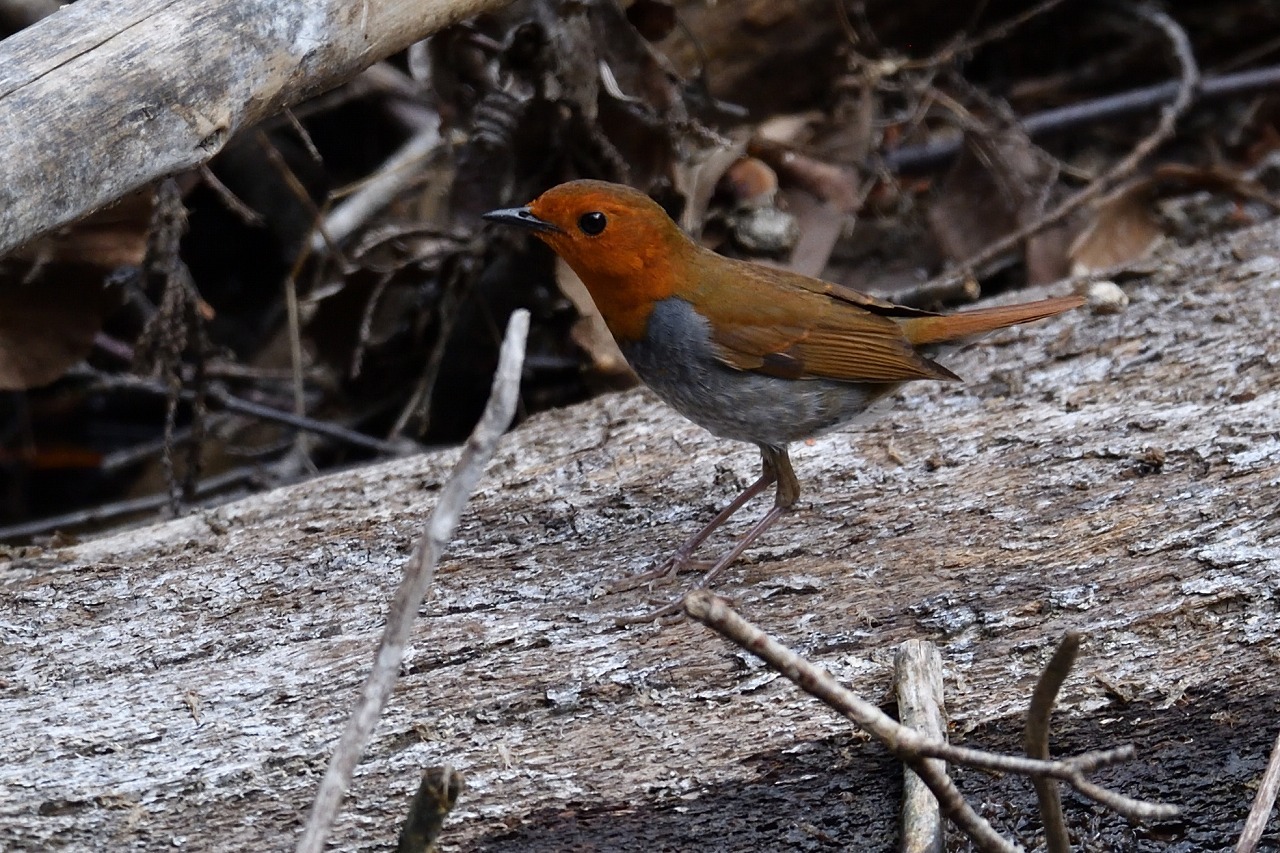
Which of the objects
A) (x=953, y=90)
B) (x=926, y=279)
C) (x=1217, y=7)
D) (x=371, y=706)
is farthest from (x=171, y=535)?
(x=1217, y=7)

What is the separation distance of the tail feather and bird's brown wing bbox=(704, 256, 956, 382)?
0.07m

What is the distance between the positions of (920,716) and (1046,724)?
0.48 meters

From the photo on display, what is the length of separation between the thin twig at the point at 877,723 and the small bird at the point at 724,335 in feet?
4.14

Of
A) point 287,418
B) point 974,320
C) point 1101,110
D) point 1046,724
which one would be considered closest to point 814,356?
point 974,320

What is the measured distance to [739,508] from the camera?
3709 millimetres

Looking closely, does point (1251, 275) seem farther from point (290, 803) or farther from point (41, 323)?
point (41, 323)

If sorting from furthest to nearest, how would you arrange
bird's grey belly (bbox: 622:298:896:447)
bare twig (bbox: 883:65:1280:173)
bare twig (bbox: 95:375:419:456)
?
bare twig (bbox: 883:65:1280:173)
bare twig (bbox: 95:375:419:456)
bird's grey belly (bbox: 622:298:896:447)

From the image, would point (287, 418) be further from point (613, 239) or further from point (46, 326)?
point (613, 239)

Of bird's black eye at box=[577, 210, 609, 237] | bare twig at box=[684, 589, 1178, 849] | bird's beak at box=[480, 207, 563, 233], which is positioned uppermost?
bird's beak at box=[480, 207, 563, 233]

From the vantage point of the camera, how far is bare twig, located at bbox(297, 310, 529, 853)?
6.17ft

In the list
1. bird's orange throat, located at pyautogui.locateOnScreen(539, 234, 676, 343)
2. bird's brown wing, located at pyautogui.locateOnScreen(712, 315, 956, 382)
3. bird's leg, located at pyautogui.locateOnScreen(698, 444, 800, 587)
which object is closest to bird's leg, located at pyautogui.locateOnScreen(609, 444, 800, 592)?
bird's leg, located at pyautogui.locateOnScreen(698, 444, 800, 587)

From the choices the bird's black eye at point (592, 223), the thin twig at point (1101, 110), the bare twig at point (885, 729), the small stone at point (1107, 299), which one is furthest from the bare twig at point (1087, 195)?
the bare twig at point (885, 729)

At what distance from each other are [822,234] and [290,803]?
343cm

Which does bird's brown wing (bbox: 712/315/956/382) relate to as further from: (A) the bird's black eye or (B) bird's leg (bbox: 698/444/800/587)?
(A) the bird's black eye
